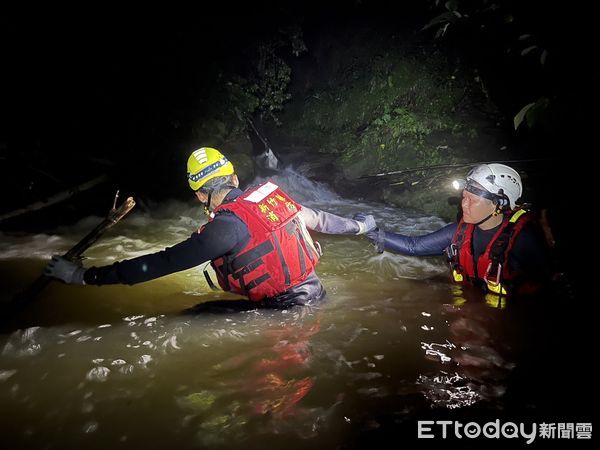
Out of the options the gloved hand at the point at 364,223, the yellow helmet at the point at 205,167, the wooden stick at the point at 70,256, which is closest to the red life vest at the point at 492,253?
the gloved hand at the point at 364,223

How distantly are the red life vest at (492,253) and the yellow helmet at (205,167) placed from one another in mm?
2914

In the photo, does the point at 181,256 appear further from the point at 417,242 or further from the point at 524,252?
the point at 524,252

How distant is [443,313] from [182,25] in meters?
9.10

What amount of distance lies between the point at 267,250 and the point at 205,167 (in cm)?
107

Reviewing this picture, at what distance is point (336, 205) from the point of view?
10680 millimetres

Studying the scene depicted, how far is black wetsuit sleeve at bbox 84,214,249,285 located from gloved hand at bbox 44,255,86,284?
0.34 ft

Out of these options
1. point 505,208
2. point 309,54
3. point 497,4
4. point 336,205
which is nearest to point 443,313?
point 505,208

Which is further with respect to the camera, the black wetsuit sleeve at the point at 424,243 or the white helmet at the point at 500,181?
the black wetsuit sleeve at the point at 424,243

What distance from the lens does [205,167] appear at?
3.82 meters

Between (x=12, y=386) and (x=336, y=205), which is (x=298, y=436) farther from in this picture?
(x=336, y=205)

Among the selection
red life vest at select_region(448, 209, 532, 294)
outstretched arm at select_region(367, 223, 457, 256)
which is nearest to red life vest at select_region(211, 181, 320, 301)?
outstretched arm at select_region(367, 223, 457, 256)

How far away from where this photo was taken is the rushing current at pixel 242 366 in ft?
8.39

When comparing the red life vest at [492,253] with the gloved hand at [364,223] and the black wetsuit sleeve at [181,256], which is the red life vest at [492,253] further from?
the black wetsuit sleeve at [181,256]

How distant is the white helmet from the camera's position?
162 inches
